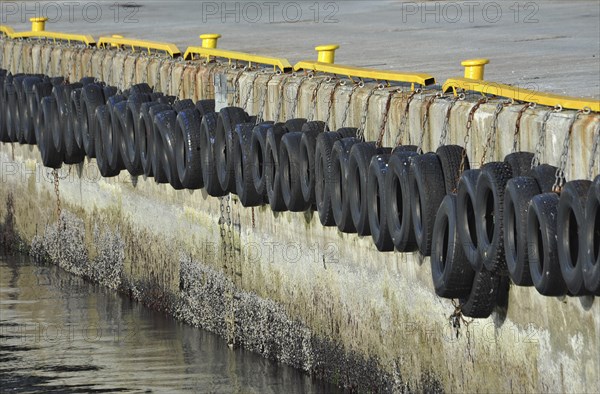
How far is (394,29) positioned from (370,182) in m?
12.4

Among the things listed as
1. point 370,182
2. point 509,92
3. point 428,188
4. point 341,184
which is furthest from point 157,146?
point 509,92

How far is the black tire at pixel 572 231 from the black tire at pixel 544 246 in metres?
0.07

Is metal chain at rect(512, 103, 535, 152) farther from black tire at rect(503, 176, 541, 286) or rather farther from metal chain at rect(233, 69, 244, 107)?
metal chain at rect(233, 69, 244, 107)

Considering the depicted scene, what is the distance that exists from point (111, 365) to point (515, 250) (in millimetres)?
6652

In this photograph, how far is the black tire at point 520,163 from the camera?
437 inches

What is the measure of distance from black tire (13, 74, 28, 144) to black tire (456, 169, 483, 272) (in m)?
11.3

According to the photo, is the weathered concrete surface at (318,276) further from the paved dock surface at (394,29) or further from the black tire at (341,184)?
the paved dock surface at (394,29)

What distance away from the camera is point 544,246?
10359 mm

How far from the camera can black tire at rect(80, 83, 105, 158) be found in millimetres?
19516

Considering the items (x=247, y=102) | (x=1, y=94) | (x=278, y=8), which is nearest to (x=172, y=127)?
(x=247, y=102)

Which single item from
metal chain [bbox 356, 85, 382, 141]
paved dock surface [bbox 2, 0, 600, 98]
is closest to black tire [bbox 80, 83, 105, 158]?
paved dock surface [bbox 2, 0, 600, 98]

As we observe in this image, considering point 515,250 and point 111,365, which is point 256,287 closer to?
point 111,365

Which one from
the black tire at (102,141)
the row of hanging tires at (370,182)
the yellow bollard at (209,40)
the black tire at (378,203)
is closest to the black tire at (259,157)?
the row of hanging tires at (370,182)

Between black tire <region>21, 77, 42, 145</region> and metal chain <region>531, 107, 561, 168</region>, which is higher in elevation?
black tire <region>21, 77, 42, 145</region>
